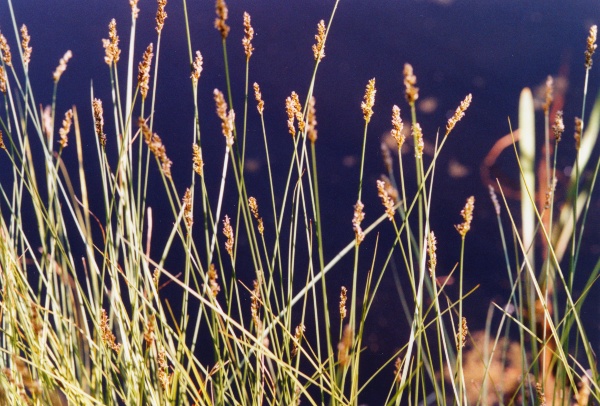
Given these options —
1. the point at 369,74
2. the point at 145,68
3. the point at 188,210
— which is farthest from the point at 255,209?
the point at 369,74

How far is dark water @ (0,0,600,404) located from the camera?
1053 millimetres

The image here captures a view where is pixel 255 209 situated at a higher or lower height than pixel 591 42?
lower

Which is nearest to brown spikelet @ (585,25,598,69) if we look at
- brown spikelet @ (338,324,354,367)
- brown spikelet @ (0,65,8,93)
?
brown spikelet @ (338,324,354,367)

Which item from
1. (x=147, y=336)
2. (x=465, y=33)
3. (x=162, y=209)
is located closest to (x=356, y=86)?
(x=465, y=33)

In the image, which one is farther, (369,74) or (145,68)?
(369,74)

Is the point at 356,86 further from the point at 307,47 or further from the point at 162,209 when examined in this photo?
the point at 162,209

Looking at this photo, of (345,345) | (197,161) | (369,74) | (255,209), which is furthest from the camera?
(369,74)

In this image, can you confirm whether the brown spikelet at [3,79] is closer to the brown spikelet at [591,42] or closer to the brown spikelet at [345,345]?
the brown spikelet at [345,345]

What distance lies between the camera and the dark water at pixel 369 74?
1053 millimetres

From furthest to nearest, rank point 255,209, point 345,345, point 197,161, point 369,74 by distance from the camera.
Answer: point 369,74 → point 255,209 → point 197,161 → point 345,345

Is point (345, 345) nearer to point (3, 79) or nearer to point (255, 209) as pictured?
point (255, 209)

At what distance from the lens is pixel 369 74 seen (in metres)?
1.14

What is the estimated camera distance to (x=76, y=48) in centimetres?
121

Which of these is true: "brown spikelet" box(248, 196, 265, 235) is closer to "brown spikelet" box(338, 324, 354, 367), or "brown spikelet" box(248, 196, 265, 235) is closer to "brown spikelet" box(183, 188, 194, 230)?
"brown spikelet" box(183, 188, 194, 230)
